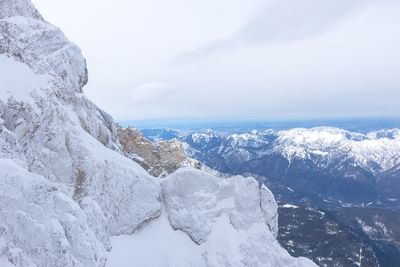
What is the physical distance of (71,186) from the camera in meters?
41.5

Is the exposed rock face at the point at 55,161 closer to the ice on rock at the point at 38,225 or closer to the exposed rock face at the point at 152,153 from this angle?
the ice on rock at the point at 38,225

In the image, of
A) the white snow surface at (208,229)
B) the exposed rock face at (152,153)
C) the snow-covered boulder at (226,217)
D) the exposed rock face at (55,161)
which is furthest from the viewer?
the exposed rock face at (152,153)

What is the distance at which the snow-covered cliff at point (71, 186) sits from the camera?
29938mm

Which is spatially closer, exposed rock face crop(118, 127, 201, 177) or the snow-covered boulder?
the snow-covered boulder

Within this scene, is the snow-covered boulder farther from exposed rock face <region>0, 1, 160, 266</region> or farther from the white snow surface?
exposed rock face <region>0, 1, 160, 266</region>

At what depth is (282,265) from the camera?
49.3 m

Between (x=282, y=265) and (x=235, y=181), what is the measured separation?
11033mm

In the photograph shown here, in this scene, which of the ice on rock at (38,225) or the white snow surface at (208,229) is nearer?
the ice on rock at (38,225)

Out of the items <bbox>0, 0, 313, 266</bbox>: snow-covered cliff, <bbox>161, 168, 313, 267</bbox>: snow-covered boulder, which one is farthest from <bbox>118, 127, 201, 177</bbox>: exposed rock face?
<bbox>161, 168, 313, 267</bbox>: snow-covered boulder

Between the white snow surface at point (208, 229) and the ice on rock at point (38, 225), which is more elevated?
the ice on rock at point (38, 225)

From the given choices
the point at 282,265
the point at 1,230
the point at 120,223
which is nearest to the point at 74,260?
the point at 1,230

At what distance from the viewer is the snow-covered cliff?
2994 centimetres

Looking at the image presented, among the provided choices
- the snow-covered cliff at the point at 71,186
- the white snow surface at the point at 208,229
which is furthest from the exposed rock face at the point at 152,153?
the white snow surface at the point at 208,229

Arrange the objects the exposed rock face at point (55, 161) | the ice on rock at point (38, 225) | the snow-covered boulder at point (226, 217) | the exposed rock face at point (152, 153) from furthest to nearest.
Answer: the exposed rock face at point (152, 153) → the snow-covered boulder at point (226, 217) → the exposed rock face at point (55, 161) → the ice on rock at point (38, 225)
